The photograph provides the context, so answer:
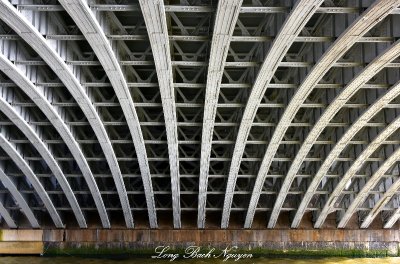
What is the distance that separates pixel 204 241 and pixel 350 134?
14177 millimetres

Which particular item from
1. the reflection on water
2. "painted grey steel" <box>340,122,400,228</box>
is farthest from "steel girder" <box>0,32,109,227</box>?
"painted grey steel" <box>340,122,400,228</box>

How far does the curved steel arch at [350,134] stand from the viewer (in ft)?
57.8

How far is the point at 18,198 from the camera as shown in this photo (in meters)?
26.4

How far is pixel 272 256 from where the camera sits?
31750 millimetres

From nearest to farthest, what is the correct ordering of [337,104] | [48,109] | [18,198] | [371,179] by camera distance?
[337,104] < [48,109] < [371,179] < [18,198]

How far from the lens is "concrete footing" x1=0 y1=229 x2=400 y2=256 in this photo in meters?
30.5

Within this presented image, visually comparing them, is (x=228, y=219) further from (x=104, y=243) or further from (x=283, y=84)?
(x=283, y=84)

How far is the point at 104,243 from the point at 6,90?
1549 cm

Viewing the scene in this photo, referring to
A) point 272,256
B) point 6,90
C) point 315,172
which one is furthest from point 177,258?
point 6,90

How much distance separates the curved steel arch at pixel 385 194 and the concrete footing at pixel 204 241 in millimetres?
1372

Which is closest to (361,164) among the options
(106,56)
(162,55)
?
(162,55)

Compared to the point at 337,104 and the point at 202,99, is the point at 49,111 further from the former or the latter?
the point at 337,104

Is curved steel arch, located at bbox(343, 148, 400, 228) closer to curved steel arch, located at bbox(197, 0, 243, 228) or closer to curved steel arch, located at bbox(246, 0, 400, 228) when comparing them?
curved steel arch, located at bbox(246, 0, 400, 228)

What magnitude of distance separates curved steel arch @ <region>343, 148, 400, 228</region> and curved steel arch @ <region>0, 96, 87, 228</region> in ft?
57.0
